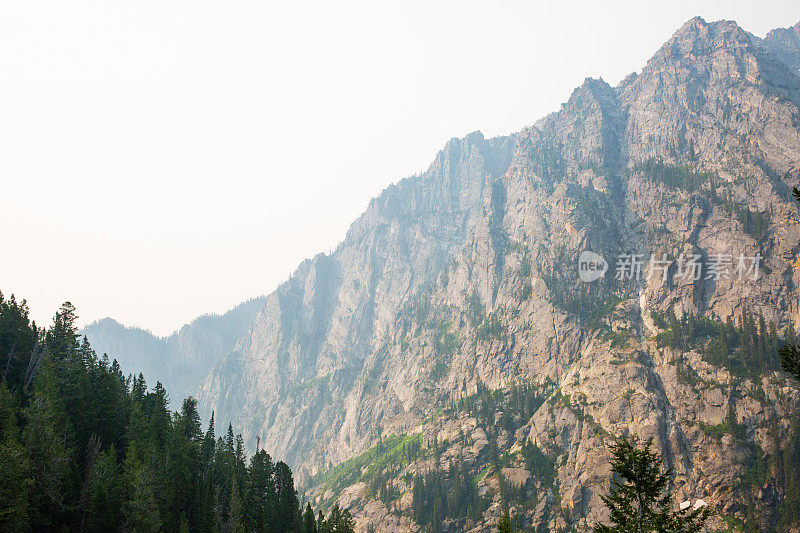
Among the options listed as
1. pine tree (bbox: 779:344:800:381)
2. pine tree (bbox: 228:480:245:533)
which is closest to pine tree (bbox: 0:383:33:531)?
pine tree (bbox: 228:480:245:533)

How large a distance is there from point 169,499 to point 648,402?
180049 millimetres

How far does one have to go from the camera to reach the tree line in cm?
6184

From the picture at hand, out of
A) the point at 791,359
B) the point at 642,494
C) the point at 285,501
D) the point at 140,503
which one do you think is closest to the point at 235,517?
the point at 140,503

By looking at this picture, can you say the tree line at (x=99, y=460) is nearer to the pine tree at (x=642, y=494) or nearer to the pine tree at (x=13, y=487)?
the pine tree at (x=13, y=487)

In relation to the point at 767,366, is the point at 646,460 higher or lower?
lower

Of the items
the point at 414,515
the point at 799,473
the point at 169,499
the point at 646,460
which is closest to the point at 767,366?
the point at 799,473

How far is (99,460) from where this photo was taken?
2778 inches

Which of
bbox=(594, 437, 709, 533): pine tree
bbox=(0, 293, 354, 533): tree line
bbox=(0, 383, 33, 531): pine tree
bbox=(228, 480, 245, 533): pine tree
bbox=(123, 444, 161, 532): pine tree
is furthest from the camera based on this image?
bbox=(228, 480, 245, 533): pine tree

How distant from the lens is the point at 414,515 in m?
198

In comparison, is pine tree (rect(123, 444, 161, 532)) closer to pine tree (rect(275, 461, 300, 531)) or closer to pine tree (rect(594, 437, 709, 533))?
pine tree (rect(275, 461, 300, 531))

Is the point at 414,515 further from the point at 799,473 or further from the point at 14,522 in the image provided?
the point at 14,522

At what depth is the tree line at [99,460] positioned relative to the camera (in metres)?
61.8

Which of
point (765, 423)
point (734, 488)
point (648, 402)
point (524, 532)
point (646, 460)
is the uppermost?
point (648, 402)

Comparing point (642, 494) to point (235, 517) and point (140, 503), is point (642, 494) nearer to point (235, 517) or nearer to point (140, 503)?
point (140, 503)
